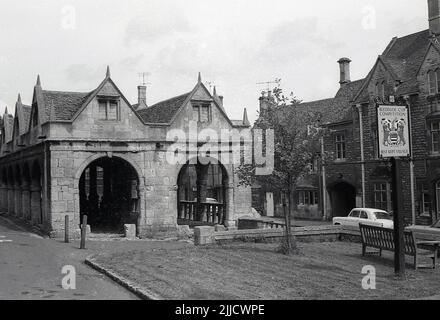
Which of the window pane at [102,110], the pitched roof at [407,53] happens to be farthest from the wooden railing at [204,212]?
the pitched roof at [407,53]

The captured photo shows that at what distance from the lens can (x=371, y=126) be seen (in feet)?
99.8

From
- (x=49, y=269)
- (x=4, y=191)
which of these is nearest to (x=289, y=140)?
(x=49, y=269)

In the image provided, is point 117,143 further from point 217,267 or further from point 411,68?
point 411,68

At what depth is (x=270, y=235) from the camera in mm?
18328

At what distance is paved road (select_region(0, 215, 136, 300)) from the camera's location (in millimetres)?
10263

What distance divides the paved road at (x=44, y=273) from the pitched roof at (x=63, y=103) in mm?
5641

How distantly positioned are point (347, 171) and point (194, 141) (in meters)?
12.8

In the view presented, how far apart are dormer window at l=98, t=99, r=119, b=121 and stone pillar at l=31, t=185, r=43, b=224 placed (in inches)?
240

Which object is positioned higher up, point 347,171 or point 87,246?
point 347,171

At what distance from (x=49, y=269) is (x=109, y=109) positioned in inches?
429

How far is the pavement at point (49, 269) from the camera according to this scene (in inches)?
404

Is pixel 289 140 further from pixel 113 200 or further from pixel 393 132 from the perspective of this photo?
pixel 113 200

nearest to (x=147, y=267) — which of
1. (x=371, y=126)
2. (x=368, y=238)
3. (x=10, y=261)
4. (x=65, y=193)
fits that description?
(x=10, y=261)

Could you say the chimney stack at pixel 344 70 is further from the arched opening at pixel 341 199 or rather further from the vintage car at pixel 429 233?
the vintage car at pixel 429 233
